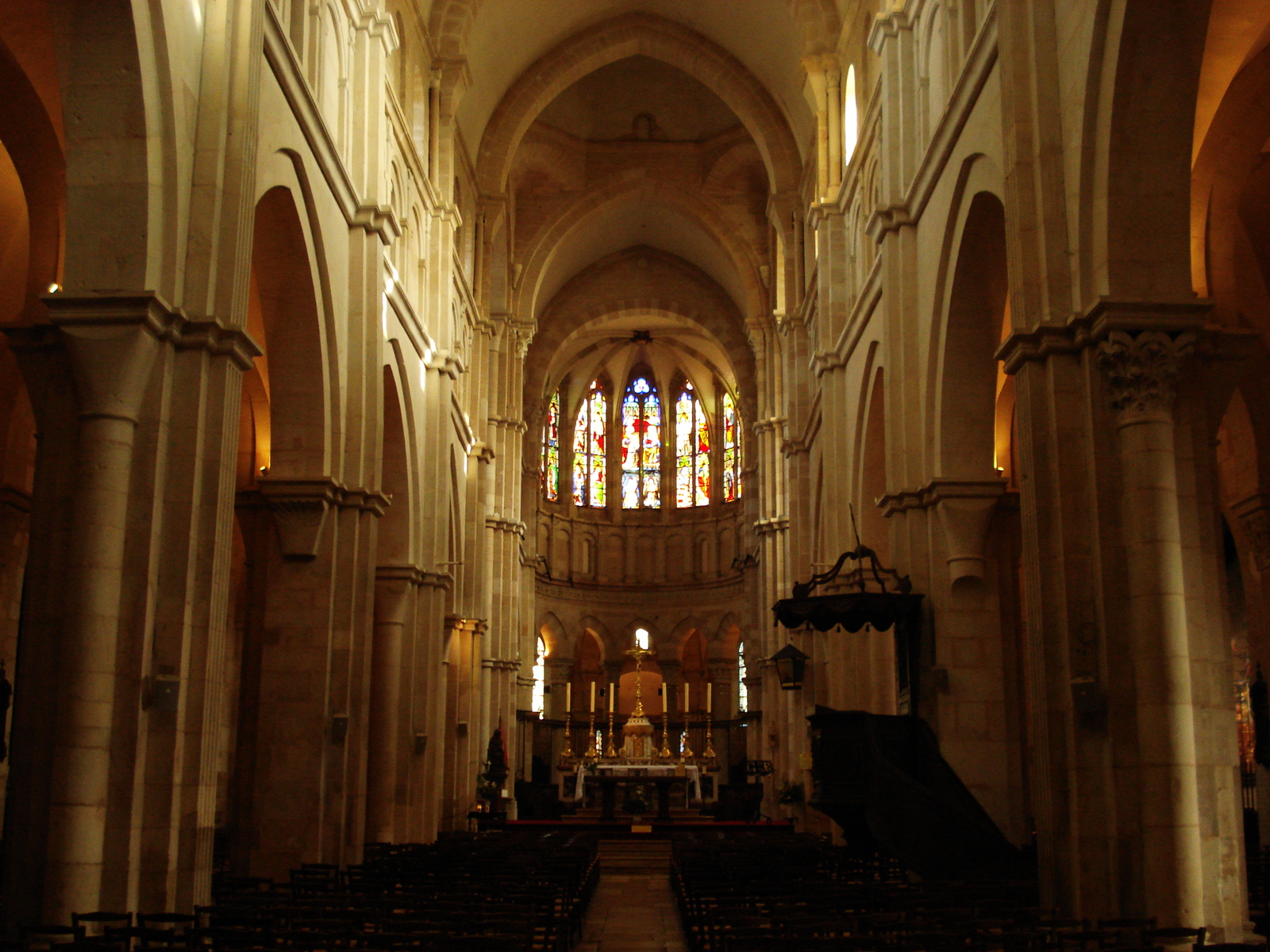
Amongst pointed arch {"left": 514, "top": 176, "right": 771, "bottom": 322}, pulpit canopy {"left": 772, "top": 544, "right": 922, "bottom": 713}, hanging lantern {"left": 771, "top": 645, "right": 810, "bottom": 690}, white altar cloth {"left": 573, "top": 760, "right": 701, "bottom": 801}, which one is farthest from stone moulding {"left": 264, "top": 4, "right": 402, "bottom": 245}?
pointed arch {"left": 514, "top": 176, "right": 771, "bottom": 322}

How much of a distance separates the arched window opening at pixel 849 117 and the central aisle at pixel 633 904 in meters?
13.3

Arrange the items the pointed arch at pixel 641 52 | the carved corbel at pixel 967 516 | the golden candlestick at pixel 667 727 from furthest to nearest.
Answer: the golden candlestick at pixel 667 727, the pointed arch at pixel 641 52, the carved corbel at pixel 967 516

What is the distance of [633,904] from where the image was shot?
19.0m

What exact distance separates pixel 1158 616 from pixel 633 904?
10.2m

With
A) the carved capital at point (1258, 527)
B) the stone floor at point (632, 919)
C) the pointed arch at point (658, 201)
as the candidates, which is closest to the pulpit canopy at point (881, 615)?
the stone floor at point (632, 919)

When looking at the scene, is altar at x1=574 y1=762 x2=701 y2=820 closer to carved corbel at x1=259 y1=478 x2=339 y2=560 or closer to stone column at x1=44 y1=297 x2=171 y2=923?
carved corbel at x1=259 y1=478 x2=339 y2=560

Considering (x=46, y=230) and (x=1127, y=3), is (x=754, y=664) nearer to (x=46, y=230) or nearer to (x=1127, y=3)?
(x=46, y=230)

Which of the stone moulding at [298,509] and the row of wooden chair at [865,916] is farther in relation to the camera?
the stone moulding at [298,509]

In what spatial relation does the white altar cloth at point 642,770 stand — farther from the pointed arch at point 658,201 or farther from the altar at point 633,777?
the pointed arch at point 658,201

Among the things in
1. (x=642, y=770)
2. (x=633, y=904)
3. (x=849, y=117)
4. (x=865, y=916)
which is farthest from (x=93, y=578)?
(x=642, y=770)

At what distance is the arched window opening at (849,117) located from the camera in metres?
24.9

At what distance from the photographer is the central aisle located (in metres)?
14.8

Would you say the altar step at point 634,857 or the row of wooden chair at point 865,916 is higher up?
the row of wooden chair at point 865,916

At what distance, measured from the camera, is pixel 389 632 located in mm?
22156
